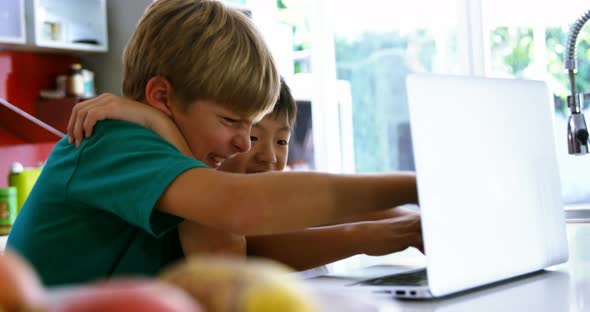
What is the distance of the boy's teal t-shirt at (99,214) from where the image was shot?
2.92 feet

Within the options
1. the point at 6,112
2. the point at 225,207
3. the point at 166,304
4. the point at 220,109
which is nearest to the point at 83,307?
the point at 166,304

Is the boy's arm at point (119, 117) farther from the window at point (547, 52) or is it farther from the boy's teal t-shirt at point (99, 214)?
the window at point (547, 52)

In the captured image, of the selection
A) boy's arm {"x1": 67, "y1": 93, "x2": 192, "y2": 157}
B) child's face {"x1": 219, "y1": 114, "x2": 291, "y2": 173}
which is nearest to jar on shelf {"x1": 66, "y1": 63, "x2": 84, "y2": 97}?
child's face {"x1": 219, "y1": 114, "x2": 291, "y2": 173}

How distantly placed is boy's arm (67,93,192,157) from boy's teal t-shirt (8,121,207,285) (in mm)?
15

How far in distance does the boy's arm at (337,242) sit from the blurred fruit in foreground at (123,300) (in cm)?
91

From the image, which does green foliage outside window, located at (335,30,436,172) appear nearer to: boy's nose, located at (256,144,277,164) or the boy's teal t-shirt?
boy's nose, located at (256,144,277,164)

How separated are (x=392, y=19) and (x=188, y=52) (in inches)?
129

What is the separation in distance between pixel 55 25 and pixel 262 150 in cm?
200

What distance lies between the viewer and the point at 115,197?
90 centimetres

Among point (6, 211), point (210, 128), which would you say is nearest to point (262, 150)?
point (210, 128)

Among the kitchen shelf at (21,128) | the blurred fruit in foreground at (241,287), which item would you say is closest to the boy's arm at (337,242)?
the blurred fruit in foreground at (241,287)

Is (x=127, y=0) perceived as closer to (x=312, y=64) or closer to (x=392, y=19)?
(x=312, y=64)

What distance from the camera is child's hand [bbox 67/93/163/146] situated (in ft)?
3.29

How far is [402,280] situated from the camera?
3.14 feet
